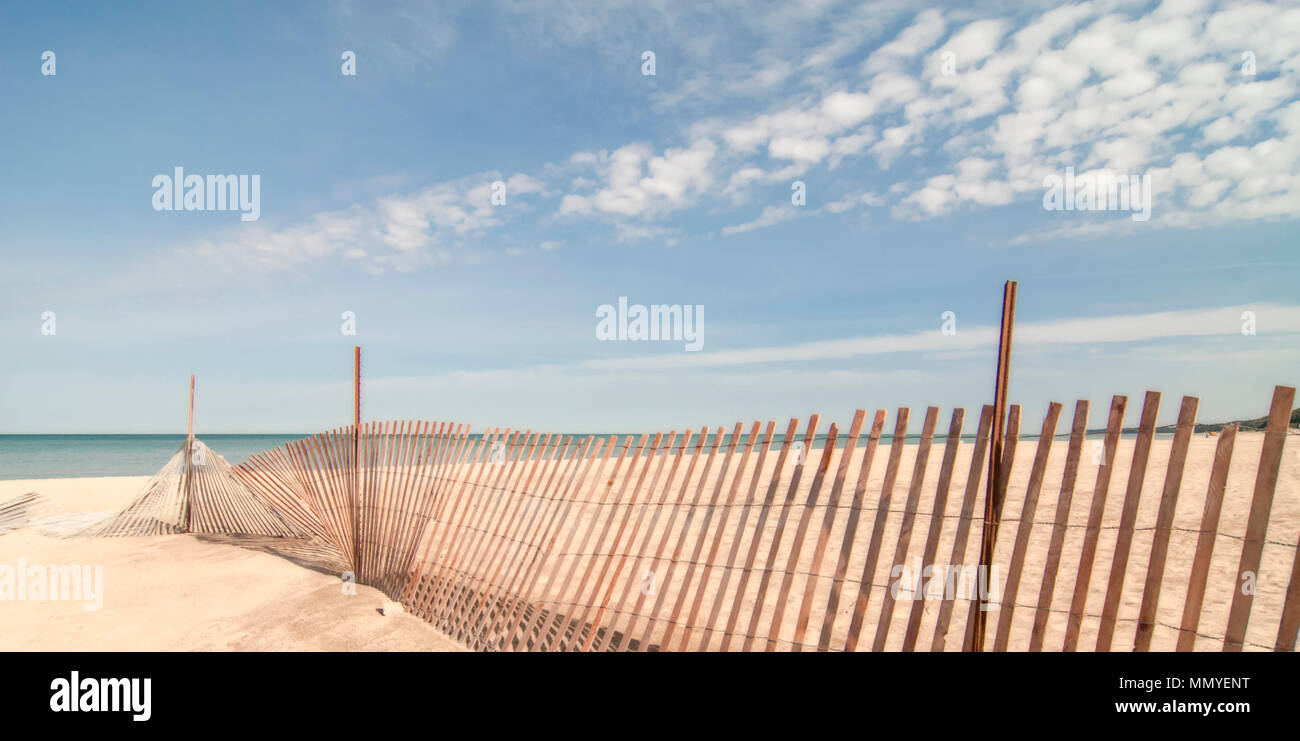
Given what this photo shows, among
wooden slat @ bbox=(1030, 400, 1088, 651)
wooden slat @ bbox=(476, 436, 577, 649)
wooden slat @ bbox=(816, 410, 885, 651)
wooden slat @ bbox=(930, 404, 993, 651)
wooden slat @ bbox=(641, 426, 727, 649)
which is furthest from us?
wooden slat @ bbox=(476, 436, 577, 649)

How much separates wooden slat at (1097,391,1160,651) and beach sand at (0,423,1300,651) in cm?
66

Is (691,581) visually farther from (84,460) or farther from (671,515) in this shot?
(84,460)

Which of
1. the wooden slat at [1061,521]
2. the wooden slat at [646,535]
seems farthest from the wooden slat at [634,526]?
the wooden slat at [1061,521]

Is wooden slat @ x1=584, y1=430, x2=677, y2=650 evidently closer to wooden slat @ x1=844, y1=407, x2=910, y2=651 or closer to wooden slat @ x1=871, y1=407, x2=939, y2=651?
wooden slat @ x1=844, y1=407, x2=910, y2=651

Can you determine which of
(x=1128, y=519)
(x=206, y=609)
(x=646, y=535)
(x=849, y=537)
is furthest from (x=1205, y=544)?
(x=206, y=609)

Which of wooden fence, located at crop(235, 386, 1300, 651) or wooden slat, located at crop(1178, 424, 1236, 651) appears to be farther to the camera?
wooden fence, located at crop(235, 386, 1300, 651)

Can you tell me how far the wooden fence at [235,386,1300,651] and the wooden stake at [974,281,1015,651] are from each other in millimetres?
48

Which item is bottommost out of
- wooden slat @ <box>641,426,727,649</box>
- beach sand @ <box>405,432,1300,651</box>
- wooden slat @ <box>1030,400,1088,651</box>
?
beach sand @ <box>405,432,1300,651</box>

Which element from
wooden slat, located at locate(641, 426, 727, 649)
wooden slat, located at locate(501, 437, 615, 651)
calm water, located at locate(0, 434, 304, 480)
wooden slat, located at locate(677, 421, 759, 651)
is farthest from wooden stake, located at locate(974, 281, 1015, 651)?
calm water, located at locate(0, 434, 304, 480)

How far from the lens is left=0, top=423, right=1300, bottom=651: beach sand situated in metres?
5.76

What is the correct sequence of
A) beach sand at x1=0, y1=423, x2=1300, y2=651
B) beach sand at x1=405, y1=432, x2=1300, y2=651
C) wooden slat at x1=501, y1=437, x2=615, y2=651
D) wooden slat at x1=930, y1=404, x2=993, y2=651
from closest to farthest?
wooden slat at x1=930, y1=404, x2=993, y2=651 → beach sand at x1=405, y1=432, x2=1300, y2=651 → wooden slat at x1=501, y1=437, x2=615, y2=651 → beach sand at x1=0, y1=423, x2=1300, y2=651

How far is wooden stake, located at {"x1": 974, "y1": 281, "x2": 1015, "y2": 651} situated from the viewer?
112 inches

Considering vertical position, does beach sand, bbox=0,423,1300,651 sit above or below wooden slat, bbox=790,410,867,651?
below

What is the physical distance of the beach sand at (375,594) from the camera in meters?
5.76
